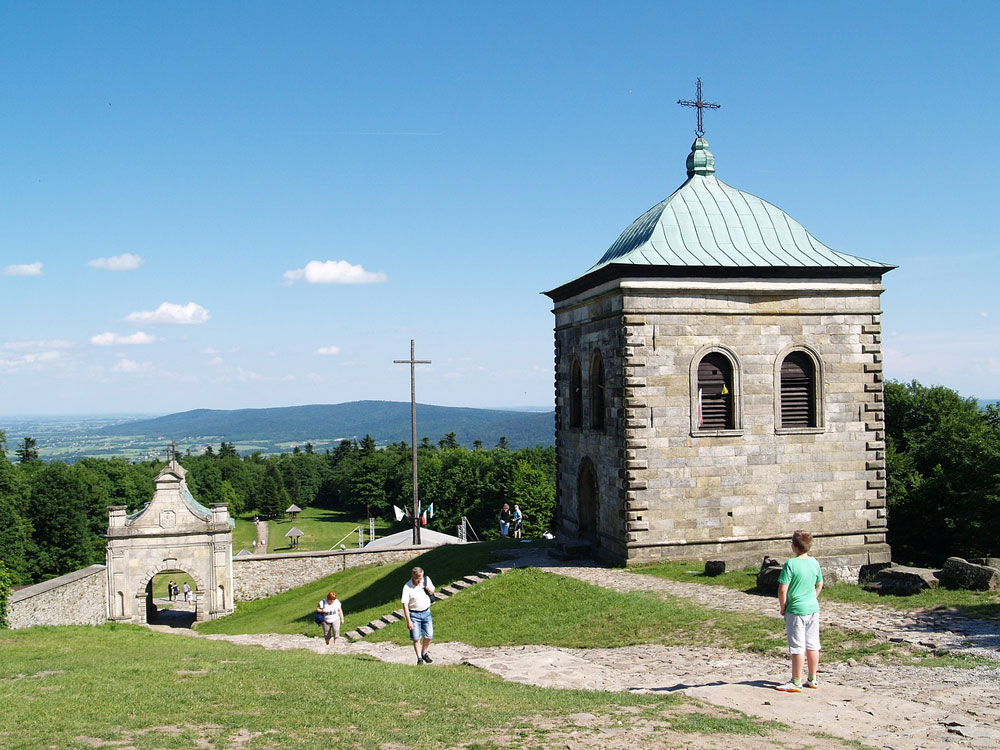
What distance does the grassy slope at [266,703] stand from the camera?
8.95 meters

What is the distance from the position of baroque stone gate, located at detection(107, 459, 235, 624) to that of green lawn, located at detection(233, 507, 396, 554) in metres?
33.3

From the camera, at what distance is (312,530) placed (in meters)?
93.9

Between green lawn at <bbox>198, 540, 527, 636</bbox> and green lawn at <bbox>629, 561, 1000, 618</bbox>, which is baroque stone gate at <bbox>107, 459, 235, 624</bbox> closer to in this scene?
green lawn at <bbox>198, 540, 527, 636</bbox>

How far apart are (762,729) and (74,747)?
23.1ft

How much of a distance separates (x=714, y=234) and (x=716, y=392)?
4.53 meters

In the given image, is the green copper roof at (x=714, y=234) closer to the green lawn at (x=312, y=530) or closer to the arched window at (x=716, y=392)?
the arched window at (x=716, y=392)

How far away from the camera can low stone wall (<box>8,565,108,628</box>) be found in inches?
1211

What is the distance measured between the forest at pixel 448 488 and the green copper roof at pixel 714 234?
1038cm

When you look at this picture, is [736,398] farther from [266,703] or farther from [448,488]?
[448,488]

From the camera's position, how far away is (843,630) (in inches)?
543

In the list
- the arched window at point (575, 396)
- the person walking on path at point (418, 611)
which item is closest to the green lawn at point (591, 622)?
the person walking on path at point (418, 611)

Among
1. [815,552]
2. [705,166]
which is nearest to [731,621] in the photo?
[815,552]

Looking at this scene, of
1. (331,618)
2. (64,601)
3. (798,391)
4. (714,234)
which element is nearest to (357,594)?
(331,618)

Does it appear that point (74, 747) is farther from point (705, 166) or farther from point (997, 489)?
point (997, 489)
